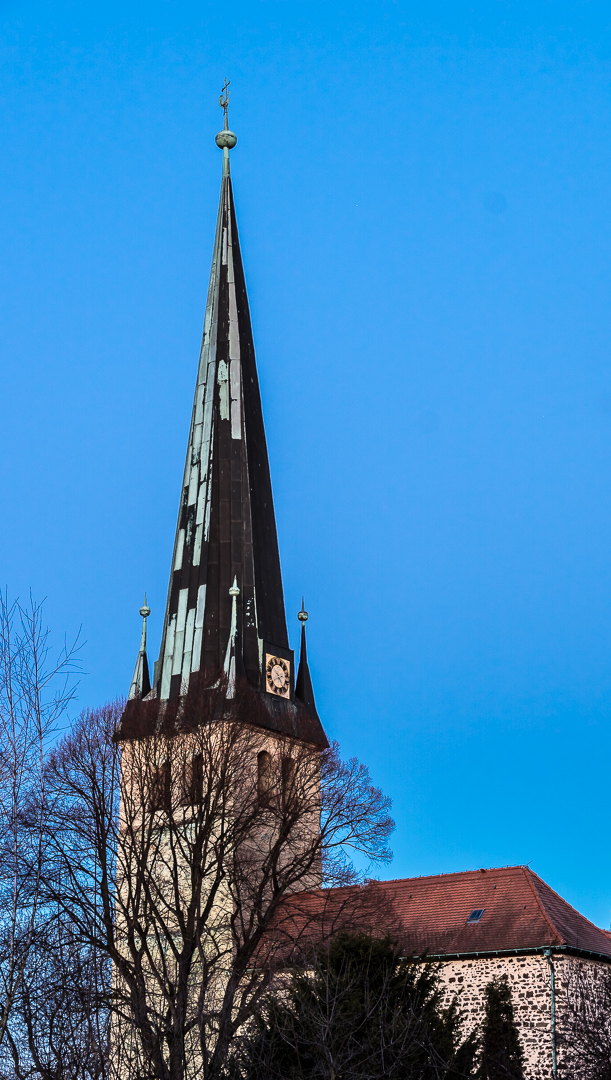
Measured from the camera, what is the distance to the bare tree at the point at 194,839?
96.1 feet

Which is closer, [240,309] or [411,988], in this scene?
[411,988]

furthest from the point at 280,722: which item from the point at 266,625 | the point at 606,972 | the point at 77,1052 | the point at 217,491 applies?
the point at 77,1052

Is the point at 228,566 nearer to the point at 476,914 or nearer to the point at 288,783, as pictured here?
the point at 288,783

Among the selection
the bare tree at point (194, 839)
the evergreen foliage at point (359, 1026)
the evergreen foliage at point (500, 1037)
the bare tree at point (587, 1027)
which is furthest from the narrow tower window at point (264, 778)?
the bare tree at point (587, 1027)

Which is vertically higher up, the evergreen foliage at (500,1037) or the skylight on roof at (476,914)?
the skylight on roof at (476,914)

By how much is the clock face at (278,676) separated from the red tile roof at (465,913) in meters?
7.32

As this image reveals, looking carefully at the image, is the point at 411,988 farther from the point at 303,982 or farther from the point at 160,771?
the point at 160,771

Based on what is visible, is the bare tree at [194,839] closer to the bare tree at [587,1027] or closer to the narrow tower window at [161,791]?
the narrow tower window at [161,791]

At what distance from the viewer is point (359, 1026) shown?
21.3 metres

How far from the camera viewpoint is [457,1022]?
82.5ft

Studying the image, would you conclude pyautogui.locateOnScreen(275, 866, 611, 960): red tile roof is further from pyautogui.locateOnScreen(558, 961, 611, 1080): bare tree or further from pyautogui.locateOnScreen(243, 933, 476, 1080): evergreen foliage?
pyautogui.locateOnScreen(243, 933, 476, 1080): evergreen foliage

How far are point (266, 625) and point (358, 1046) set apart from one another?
68.7ft

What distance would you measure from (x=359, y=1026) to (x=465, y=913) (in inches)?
473

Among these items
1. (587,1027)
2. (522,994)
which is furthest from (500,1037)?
A: (587,1027)
